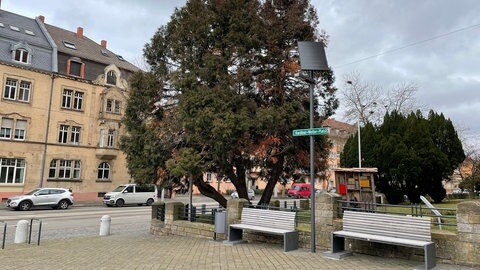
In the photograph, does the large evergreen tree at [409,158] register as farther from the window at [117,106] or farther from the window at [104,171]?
the window at [104,171]

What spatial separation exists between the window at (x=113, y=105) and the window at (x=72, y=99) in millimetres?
2566

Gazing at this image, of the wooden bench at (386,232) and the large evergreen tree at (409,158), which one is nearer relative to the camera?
the wooden bench at (386,232)

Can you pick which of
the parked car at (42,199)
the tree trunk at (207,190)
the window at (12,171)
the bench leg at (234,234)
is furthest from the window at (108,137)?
the bench leg at (234,234)

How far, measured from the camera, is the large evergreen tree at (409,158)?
74.8 ft

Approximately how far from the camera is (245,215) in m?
10.4

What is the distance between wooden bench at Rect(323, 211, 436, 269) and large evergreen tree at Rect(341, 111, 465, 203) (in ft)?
52.3

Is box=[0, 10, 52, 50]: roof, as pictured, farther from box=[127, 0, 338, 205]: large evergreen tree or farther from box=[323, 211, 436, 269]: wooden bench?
box=[323, 211, 436, 269]: wooden bench

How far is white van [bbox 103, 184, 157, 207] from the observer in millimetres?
30031

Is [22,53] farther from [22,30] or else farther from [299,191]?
[299,191]

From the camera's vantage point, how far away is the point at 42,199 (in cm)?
2619

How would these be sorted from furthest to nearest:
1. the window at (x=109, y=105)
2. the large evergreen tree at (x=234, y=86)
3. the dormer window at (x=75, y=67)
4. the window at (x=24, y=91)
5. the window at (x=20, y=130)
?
the window at (x=109, y=105) → the dormer window at (x=75, y=67) → the window at (x=24, y=91) → the window at (x=20, y=130) → the large evergreen tree at (x=234, y=86)

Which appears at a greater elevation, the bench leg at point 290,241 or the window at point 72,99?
the window at point 72,99

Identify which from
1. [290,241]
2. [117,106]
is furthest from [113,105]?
[290,241]

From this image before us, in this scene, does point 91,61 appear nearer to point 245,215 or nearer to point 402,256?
point 245,215
